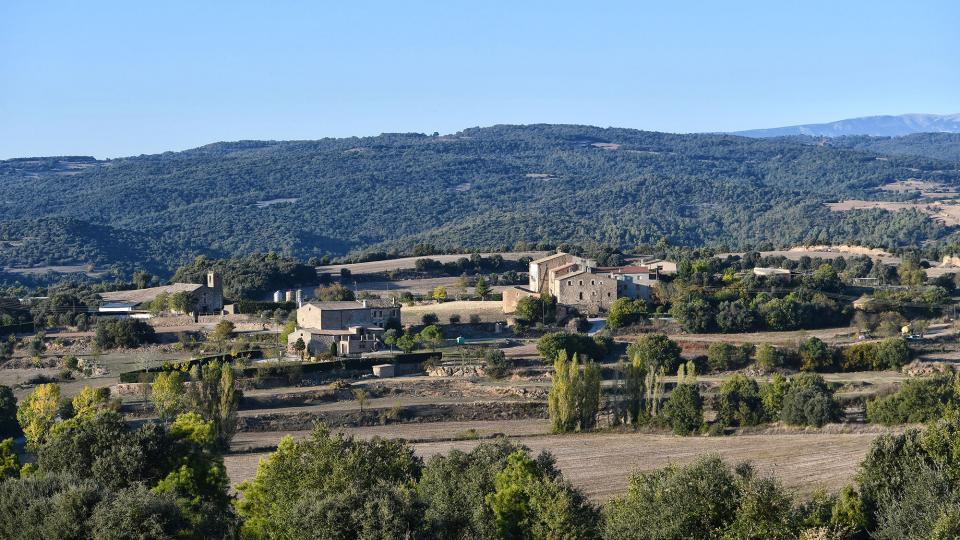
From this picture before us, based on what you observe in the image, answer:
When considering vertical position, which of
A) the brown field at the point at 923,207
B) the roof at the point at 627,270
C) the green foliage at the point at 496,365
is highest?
the brown field at the point at 923,207

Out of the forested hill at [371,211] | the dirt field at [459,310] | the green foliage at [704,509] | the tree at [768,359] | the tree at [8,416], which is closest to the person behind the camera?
the green foliage at [704,509]

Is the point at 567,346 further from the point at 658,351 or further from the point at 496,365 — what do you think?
the point at 658,351

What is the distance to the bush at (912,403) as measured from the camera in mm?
40062

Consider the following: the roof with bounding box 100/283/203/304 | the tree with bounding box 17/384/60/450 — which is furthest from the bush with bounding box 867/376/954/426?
the roof with bounding box 100/283/203/304

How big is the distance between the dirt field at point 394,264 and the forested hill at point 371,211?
27.7m

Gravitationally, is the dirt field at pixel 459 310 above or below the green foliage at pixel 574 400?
above

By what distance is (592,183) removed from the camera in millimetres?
186500

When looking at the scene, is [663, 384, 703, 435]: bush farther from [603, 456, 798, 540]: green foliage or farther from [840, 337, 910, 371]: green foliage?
[603, 456, 798, 540]: green foliage

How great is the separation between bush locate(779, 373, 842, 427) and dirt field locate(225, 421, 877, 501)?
1.11 meters

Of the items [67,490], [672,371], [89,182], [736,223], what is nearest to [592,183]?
[736,223]

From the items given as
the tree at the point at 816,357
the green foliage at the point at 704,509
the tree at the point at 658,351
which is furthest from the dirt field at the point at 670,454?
the tree at the point at 816,357

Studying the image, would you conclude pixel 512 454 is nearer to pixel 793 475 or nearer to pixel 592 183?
pixel 793 475

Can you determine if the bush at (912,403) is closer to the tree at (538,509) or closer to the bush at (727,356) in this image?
the bush at (727,356)

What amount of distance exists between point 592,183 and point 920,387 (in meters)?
146
